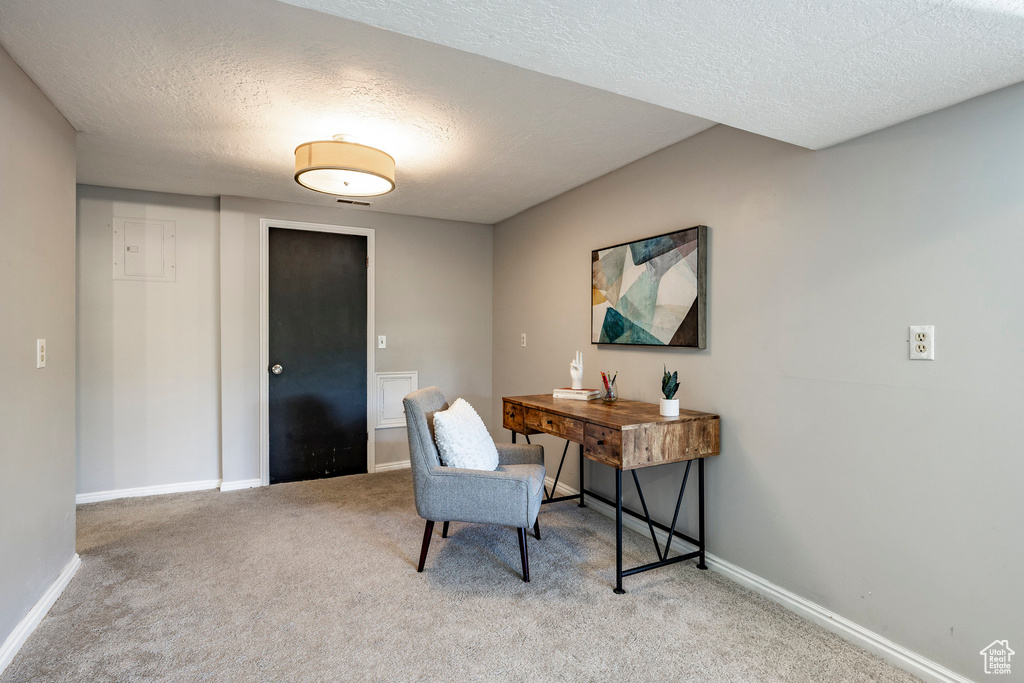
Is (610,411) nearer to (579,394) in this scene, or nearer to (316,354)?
(579,394)

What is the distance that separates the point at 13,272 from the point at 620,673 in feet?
8.58

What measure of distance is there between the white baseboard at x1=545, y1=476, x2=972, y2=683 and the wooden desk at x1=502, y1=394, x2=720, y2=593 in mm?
86

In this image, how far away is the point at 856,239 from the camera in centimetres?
196

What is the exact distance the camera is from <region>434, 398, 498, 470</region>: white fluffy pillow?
2.48 m

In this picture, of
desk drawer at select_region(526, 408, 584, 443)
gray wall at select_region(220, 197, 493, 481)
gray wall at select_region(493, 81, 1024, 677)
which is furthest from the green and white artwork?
gray wall at select_region(220, 197, 493, 481)

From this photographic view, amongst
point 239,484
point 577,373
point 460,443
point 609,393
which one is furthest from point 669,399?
point 239,484

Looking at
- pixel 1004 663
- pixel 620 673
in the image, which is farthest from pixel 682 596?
pixel 1004 663

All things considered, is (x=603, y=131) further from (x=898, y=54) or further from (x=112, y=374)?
(x=112, y=374)

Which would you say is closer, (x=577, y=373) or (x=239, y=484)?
(x=577, y=373)

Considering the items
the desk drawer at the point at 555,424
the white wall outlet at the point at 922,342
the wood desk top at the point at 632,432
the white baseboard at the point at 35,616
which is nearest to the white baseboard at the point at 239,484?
the white baseboard at the point at 35,616

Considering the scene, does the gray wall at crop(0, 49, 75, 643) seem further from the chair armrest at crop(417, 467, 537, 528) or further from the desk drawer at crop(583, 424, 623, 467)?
the desk drawer at crop(583, 424, 623, 467)

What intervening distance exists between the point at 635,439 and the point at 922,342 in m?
1.08

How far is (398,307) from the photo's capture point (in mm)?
4379

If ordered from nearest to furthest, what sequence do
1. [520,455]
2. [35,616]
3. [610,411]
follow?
[35,616], [610,411], [520,455]
